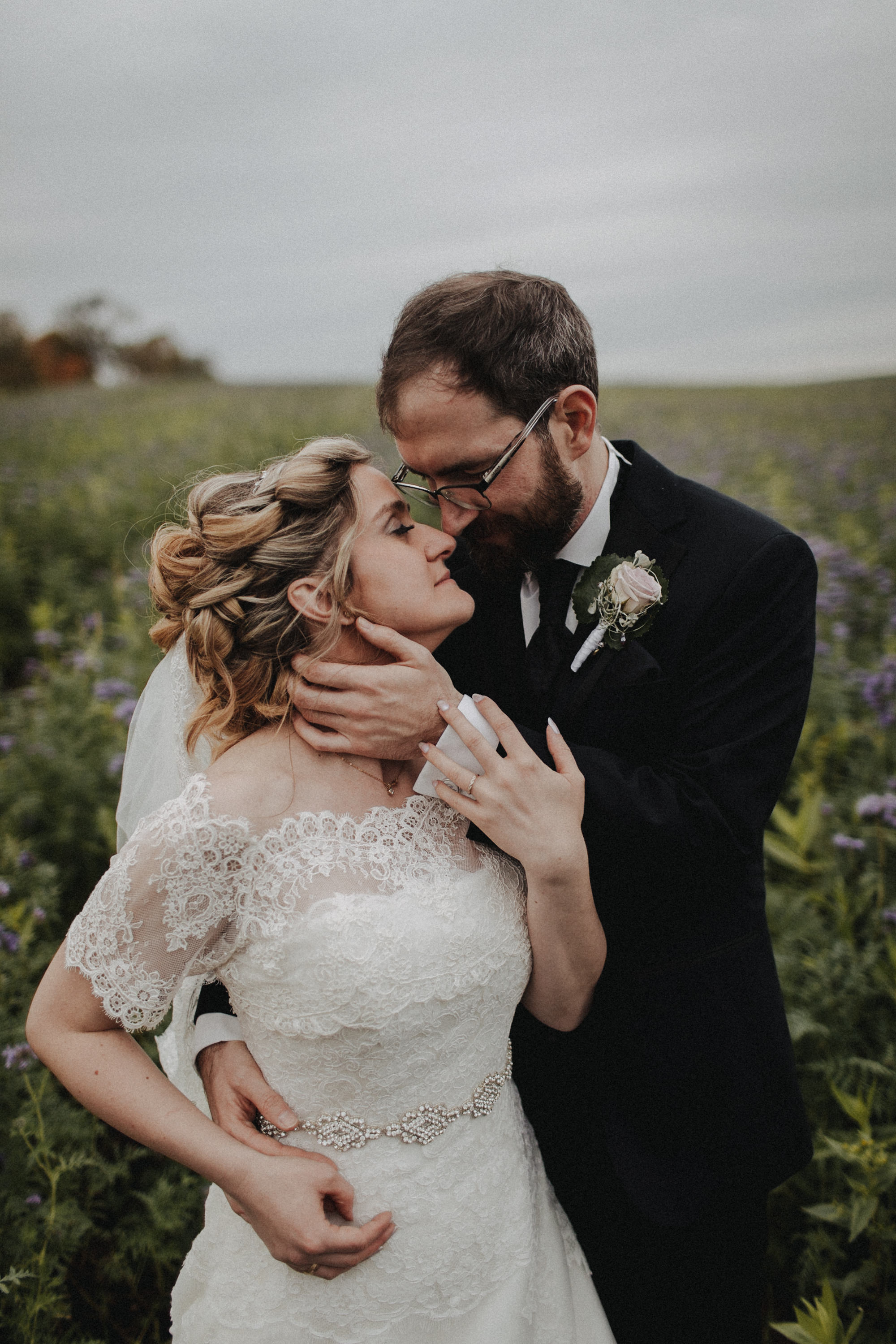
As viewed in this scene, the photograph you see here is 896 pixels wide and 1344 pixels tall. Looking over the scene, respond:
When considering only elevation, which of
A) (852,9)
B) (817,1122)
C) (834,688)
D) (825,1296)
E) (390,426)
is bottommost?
(817,1122)

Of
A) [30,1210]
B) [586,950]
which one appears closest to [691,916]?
[586,950]

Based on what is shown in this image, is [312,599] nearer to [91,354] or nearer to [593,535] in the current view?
[593,535]

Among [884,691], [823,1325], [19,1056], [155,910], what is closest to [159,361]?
[884,691]

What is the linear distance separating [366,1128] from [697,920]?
96 cm

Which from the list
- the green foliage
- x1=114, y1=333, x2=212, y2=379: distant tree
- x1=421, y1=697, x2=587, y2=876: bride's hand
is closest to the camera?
x1=421, y1=697, x2=587, y2=876: bride's hand

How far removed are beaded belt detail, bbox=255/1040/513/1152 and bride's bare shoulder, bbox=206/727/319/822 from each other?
681 millimetres

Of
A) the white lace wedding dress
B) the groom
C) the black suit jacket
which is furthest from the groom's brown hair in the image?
the white lace wedding dress

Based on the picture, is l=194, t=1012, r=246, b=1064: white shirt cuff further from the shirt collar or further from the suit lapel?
the shirt collar

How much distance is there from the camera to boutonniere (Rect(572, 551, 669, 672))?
201 cm

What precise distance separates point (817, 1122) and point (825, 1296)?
34.2 inches

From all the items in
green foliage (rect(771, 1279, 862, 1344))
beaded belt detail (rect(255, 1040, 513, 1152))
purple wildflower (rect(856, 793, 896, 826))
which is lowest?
green foliage (rect(771, 1279, 862, 1344))

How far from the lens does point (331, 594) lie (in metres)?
1.86

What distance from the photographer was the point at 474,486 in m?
2.27

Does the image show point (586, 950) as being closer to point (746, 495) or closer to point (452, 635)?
point (452, 635)
